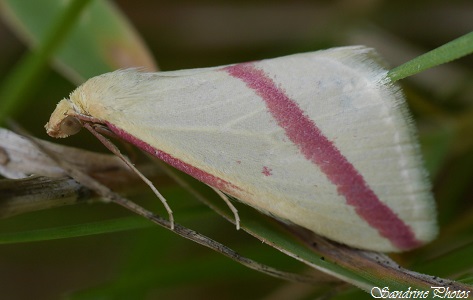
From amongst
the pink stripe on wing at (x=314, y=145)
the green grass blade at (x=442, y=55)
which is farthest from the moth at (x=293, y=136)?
the green grass blade at (x=442, y=55)

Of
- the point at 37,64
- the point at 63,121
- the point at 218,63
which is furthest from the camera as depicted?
the point at 218,63

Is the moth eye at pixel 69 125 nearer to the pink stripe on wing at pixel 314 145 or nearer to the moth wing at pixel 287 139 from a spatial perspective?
the moth wing at pixel 287 139

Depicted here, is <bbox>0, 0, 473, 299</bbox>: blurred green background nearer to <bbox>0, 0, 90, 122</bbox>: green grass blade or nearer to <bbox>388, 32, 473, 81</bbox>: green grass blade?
<bbox>0, 0, 90, 122</bbox>: green grass blade

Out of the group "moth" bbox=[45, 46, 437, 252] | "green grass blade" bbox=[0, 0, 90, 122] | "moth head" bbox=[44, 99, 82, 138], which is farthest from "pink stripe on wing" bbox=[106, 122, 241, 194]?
"green grass blade" bbox=[0, 0, 90, 122]

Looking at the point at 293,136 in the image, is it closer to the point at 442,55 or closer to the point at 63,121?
the point at 442,55

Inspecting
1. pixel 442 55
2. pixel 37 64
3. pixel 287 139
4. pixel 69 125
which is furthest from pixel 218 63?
pixel 442 55

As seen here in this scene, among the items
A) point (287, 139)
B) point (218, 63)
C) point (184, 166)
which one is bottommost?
point (184, 166)

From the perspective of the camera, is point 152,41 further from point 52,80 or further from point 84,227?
point 84,227
